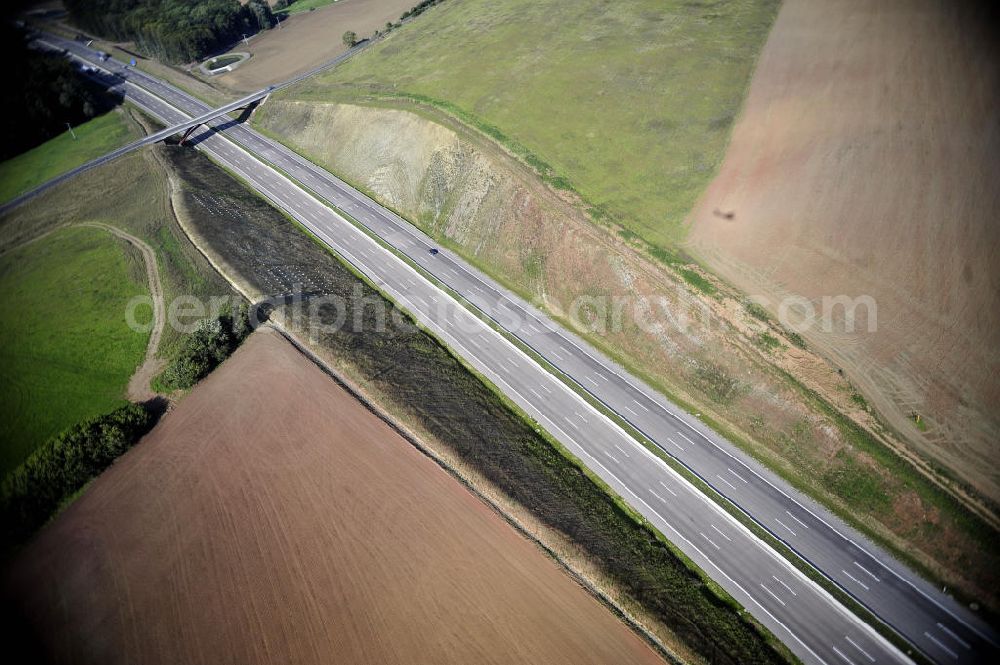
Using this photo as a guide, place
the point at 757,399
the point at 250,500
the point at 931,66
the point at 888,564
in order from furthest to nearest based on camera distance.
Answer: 1. the point at 931,66
2. the point at 757,399
3. the point at 250,500
4. the point at 888,564

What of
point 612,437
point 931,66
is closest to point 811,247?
point 612,437

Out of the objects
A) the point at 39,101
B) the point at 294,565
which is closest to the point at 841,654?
the point at 294,565

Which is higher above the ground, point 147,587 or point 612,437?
point 147,587

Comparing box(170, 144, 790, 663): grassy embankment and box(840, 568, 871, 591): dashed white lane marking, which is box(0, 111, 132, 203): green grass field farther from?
box(840, 568, 871, 591): dashed white lane marking

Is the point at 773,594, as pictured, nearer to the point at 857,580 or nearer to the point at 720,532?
the point at 720,532

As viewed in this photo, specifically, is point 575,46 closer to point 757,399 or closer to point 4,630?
point 757,399

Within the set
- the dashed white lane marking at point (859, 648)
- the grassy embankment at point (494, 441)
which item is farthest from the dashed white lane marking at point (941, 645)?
the grassy embankment at point (494, 441)

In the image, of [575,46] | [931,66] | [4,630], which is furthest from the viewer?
[575,46]
